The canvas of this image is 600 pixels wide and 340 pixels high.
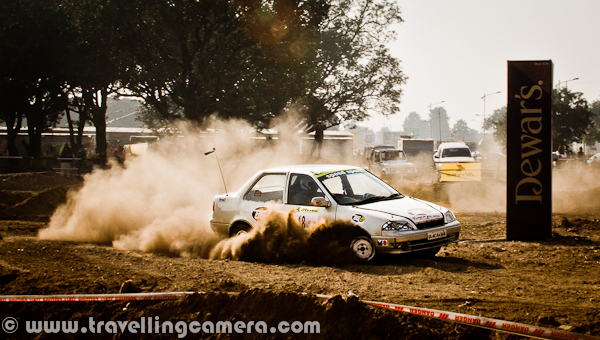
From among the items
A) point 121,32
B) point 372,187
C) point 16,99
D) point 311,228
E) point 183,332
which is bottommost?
point 183,332

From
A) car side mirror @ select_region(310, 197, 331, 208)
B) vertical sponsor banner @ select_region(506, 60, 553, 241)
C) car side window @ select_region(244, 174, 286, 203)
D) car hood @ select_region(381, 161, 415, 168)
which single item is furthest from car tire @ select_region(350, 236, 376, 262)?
car hood @ select_region(381, 161, 415, 168)

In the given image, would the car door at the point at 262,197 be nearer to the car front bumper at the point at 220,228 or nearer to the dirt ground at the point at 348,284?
the car front bumper at the point at 220,228

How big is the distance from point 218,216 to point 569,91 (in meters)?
57.6

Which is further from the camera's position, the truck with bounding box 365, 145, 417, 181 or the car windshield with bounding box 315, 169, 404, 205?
the truck with bounding box 365, 145, 417, 181

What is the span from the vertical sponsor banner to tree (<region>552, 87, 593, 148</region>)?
2049 inches

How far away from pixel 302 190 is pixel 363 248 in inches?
55.9

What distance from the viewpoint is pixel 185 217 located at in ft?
31.9

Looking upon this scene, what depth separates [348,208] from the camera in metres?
7.34

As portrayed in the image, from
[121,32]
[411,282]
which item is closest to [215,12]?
[121,32]

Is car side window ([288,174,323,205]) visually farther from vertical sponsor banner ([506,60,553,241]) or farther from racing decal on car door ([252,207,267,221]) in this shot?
vertical sponsor banner ([506,60,553,241])

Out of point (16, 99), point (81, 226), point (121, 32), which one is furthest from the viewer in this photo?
point (16, 99)

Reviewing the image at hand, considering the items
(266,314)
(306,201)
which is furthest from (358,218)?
(266,314)

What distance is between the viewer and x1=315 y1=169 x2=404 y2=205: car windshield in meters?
7.79

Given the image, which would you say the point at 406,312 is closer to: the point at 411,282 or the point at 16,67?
the point at 411,282
